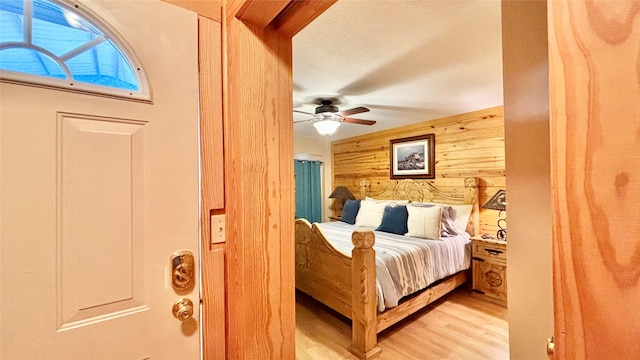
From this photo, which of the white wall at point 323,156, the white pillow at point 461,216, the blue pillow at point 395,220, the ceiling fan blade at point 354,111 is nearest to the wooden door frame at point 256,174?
the ceiling fan blade at point 354,111

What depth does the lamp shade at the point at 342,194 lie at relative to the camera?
202 inches

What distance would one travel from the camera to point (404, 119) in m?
3.95

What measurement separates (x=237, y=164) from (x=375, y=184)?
409 centimetres

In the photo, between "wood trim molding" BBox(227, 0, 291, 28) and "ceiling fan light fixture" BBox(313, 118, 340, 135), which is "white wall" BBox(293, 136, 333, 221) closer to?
"ceiling fan light fixture" BBox(313, 118, 340, 135)

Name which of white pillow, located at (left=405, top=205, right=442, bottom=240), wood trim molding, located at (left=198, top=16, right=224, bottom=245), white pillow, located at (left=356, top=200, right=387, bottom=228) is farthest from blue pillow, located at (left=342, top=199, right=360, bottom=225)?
wood trim molding, located at (left=198, top=16, right=224, bottom=245)

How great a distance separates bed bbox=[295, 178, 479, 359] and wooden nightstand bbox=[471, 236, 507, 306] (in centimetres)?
14

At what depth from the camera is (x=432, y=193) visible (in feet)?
13.0

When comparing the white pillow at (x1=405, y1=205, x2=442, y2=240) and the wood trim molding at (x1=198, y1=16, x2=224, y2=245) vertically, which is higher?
the wood trim molding at (x1=198, y1=16, x2=224, y2=245)

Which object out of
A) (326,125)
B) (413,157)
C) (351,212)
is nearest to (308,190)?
(351,212)

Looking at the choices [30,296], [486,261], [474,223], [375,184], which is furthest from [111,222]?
[375,184]

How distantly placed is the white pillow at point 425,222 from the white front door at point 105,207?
110 inches

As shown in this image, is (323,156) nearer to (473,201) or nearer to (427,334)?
(473,201)

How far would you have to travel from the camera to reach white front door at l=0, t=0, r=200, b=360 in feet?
2.15

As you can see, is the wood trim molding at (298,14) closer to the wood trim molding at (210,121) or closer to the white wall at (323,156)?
the wood trim molding at (210,121)
